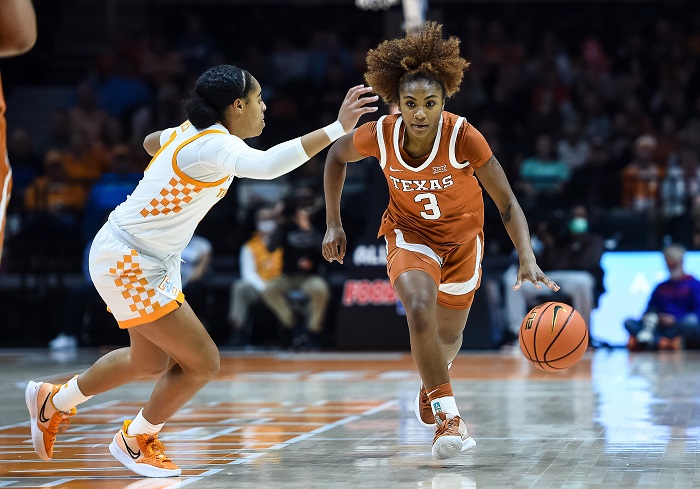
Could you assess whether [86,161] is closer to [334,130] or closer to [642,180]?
[642,180]

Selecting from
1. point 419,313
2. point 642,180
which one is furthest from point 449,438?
point 642,180

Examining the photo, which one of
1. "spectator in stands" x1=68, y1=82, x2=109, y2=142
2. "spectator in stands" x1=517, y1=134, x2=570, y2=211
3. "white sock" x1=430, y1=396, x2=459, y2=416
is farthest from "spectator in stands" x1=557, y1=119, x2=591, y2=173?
"white sock" x1=430, y1=396, x2=459, y2=416

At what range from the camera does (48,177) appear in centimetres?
1570

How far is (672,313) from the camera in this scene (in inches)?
535

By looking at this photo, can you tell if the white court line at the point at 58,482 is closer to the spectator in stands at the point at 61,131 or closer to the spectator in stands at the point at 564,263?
the spectator in stands at the point at 564,263

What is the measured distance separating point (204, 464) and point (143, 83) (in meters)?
13.0

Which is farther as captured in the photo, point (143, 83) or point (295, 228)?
point (143, 83)

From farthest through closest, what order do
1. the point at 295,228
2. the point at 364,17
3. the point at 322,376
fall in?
the point at 364,17
the point at 295,228
the point at 322,376

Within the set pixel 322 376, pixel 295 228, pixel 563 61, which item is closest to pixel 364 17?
pixel 563 61

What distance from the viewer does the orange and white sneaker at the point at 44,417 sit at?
5895 mm

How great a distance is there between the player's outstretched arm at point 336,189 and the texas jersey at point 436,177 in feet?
0.43

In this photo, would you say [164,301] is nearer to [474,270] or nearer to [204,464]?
[204,464]

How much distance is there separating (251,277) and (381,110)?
258cm

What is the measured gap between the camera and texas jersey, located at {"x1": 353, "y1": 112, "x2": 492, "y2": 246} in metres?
6.16
